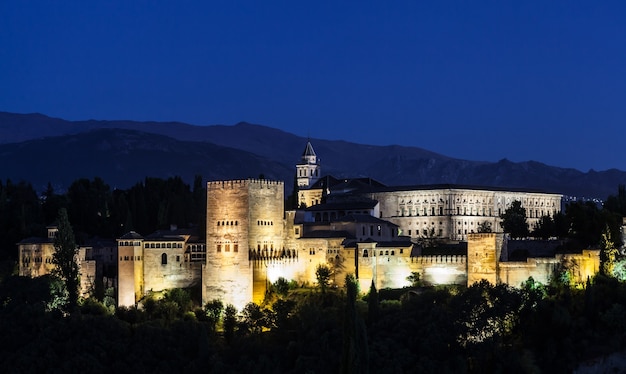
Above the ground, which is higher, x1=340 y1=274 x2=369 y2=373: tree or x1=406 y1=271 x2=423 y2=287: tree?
x1=406 y1=271 x2=423 y2=287: tree

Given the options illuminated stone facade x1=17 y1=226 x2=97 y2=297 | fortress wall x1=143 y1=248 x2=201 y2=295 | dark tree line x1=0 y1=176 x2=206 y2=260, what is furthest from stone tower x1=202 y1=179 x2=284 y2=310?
dark tree line x1=0 y1=176 x2=206 y2=260

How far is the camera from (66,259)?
5972 centimetres

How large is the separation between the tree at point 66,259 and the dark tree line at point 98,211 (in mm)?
8982

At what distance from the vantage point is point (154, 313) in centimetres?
5684

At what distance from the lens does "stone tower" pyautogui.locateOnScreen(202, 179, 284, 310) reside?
192ft

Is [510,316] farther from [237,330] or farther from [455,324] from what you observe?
[237,330]

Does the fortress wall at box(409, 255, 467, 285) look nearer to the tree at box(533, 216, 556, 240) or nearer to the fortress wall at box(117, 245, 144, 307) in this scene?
the tree at box(533, 216, 556, 240)

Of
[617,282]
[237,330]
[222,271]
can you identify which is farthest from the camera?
[222,271]

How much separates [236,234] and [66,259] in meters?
10.7

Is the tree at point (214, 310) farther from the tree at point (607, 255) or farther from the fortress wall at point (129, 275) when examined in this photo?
the tree at point (607, 255)

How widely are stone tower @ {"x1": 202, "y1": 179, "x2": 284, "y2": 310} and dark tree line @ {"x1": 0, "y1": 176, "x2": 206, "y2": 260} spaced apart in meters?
11.8

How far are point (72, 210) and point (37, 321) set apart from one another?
2549 centimetres

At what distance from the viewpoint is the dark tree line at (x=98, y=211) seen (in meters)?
73.9

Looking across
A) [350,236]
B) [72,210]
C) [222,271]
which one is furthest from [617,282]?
[72,210]
